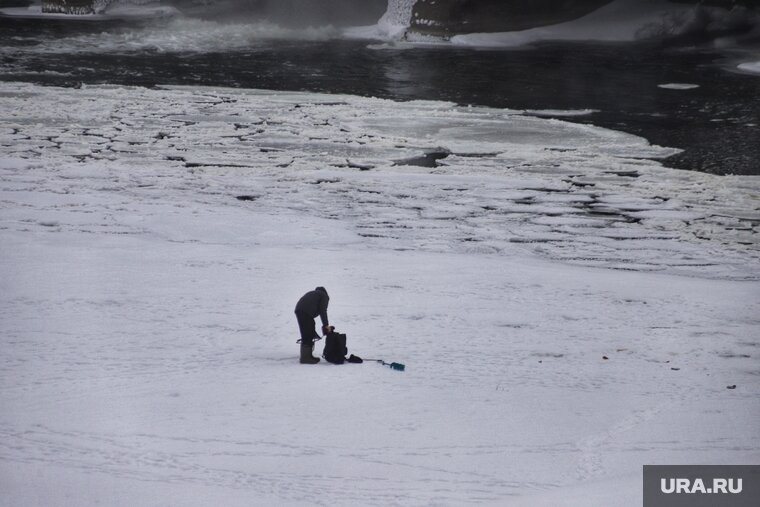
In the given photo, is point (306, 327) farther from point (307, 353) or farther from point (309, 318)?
point (307, 353)

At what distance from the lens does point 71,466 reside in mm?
4336

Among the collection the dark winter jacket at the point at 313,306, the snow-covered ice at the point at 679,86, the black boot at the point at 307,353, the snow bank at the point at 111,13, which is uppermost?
the snow bank at the point at 111,13

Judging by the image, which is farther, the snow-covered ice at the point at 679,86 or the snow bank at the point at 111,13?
the snow bank at the point at 111,13

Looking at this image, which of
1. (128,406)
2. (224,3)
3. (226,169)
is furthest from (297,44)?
(128,406)

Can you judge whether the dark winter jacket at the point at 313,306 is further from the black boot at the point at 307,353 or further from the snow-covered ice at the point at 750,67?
the snow-covered ice at the point at 750,67

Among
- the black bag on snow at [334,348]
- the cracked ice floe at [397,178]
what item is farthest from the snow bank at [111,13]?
the black bag on snow at [334,348]

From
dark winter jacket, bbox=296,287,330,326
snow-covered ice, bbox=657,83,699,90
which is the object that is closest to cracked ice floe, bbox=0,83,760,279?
dark winter jacket, bbox=296,287,330,326

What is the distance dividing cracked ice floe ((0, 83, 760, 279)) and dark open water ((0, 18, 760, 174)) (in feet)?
3.62

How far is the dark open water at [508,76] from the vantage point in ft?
43.9

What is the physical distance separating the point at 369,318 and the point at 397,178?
3.98 metres

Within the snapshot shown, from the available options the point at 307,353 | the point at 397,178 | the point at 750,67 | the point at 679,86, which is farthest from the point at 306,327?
the point at 750,67

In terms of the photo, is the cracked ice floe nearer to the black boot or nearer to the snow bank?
the black boot

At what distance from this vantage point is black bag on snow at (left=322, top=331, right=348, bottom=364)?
5.61 metres

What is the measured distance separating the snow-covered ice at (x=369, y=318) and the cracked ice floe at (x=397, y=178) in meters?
0.04
